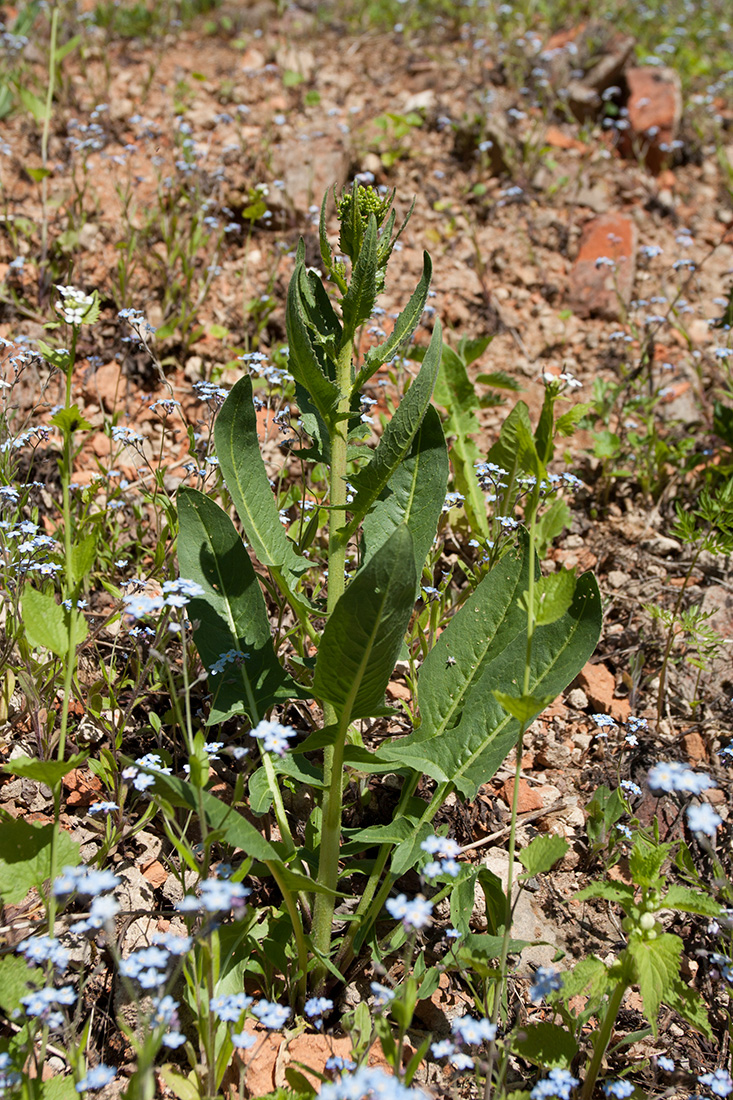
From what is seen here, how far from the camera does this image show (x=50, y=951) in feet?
5.96

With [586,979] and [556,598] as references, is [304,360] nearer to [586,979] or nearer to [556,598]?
[556,598]

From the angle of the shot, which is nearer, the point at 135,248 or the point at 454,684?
the point at 454,684

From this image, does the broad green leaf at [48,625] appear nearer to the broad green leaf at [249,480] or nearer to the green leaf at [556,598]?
the broad green leaf at [249,480]

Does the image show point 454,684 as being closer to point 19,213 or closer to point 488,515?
point 488,515

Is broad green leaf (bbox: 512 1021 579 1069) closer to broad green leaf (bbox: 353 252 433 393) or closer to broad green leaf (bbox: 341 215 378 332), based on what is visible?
broad green leaf (bbox: 353 252 433 393)

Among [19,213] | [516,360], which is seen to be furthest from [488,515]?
[19,213]

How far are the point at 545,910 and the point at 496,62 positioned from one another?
23.1 ft

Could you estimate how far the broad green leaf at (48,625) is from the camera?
6.49 ft

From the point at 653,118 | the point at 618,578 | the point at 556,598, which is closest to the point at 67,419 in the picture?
the point at 556,598

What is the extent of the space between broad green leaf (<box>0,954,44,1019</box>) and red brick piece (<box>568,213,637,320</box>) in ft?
15.2

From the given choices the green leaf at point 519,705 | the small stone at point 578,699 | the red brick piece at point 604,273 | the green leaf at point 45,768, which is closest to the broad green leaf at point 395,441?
the green leaf at point 519,705

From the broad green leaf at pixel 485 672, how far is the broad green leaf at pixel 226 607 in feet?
1.35

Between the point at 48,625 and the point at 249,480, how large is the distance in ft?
2.27

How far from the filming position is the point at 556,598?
1933mm
